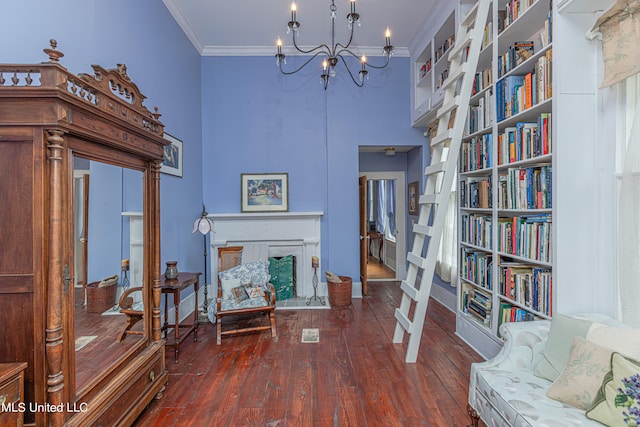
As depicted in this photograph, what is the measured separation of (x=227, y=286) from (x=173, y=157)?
1.64m

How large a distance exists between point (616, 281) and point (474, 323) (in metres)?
1.29

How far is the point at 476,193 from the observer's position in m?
2.98

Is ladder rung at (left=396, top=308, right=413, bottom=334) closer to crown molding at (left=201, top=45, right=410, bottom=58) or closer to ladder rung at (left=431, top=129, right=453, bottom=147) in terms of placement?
ladder rung at (left=431, top=129, right=453, bottom=147)

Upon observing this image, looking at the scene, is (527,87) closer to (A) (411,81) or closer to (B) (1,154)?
(A) (411,81)

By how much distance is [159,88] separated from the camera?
10.7 ft

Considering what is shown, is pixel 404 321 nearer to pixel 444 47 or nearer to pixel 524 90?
pixel 524 90

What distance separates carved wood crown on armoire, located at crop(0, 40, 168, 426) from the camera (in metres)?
1.28

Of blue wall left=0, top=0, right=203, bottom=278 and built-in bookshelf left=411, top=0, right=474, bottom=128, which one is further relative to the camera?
built-in bookshelf left=411, top=0, right=474, bottom=128

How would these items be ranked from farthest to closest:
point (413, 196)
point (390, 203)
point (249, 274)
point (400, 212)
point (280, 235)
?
point (390, 203) → point (400, 212) → point (413, 196) → point (280, 235) → point (249, 274)

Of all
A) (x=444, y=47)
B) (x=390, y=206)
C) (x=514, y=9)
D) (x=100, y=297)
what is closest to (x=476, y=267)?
(x=514, y=9)

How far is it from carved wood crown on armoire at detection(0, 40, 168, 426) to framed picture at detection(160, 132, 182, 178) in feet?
5.34

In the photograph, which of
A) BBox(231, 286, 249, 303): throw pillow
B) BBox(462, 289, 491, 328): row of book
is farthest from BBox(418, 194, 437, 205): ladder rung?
BBox(231, 286, 249, 303): throw pillow

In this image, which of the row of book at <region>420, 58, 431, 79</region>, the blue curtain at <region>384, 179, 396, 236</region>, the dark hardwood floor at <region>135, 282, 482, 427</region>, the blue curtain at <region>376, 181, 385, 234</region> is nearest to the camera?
the dark hardwood floor at <region>135, 282, 482, 427</region>

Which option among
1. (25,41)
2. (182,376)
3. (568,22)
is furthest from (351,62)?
(182,376)
